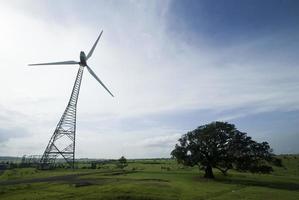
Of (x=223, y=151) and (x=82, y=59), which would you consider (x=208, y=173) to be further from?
(x=82, y=59)

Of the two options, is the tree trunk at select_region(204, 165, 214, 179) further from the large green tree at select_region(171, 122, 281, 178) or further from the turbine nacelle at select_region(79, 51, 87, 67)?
the turbine nacelle at select_region(79, 51, 87, 67)

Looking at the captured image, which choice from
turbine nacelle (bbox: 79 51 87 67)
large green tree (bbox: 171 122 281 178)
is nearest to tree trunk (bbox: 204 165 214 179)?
large green tree (bbox: 171 122 281 178)

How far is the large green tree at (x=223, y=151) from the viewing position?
57.0 m

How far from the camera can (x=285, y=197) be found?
33.7 m

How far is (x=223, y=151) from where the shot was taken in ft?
195

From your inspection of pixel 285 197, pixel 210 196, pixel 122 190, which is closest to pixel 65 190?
pixel 122 190

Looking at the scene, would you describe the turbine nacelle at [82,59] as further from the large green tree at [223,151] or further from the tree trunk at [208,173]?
the tree trunk at [208,173]

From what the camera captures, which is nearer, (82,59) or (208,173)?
(208,173)

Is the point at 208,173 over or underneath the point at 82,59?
underneath

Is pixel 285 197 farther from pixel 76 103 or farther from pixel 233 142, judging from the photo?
pixel 76 103

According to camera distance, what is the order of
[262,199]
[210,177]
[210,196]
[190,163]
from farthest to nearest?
[190,163], [210,177], [210,196], [262,199]

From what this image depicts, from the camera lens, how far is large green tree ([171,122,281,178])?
57.0 meters

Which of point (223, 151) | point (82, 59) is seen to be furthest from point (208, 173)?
point (82, 59)

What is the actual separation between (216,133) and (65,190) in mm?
34407
